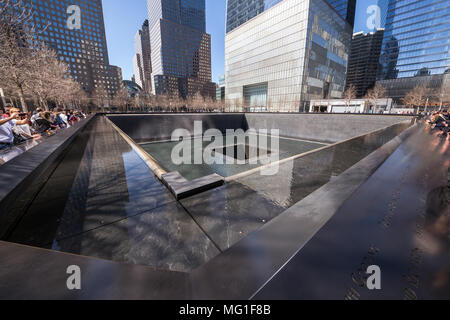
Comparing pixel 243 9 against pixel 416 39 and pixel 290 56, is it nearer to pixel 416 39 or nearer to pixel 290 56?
pixel 290 56

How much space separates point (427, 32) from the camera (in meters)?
57.7

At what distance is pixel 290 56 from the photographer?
144 ft

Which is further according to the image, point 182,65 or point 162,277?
point 182,65

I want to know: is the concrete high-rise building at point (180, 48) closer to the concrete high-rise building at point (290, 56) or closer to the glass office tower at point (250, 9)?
the glass office tower at point (250, 9)

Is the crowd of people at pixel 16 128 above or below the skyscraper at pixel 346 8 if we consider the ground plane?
below

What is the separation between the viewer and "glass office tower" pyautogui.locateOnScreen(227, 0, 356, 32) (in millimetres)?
54500

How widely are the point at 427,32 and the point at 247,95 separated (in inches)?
2473

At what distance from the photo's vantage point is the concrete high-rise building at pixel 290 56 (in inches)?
1654

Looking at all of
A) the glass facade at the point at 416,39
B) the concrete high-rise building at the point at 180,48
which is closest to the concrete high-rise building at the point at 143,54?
the concrete high-rise building at the point at 180,48

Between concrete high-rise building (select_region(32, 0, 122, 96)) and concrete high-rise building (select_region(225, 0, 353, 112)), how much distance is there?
63124 millimetres

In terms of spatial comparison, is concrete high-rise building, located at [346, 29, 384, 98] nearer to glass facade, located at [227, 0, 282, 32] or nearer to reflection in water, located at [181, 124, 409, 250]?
glass facade, located at [227, 0, 282, 32]

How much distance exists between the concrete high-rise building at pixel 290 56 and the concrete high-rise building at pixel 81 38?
63124 mm
